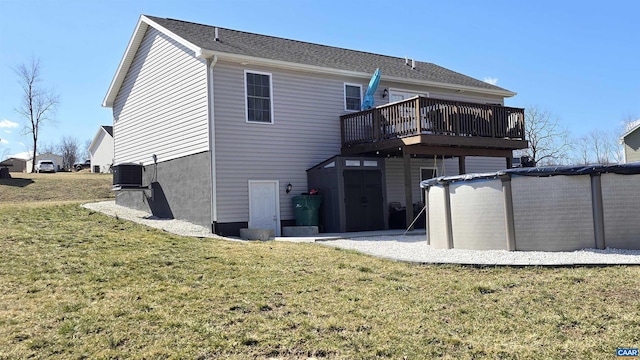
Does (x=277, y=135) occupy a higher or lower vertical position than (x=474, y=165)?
higher

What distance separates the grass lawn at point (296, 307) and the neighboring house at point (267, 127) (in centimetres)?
555

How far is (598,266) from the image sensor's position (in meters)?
7.66

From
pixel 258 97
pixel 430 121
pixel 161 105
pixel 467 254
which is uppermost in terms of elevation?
pixel 161 105

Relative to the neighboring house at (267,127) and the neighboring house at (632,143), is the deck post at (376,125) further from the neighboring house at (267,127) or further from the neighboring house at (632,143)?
the neighboring house at (632,143)

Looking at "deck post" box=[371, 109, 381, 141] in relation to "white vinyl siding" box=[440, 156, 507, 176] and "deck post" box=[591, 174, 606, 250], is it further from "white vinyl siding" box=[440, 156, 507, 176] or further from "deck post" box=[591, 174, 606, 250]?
"deck post" box=[591, 174, 606, 250]

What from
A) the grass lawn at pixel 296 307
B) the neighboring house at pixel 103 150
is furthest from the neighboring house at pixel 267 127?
the neighboring house at pixel 103 150

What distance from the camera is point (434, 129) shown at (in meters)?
14.7

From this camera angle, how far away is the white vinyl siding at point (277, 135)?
46.8 ft

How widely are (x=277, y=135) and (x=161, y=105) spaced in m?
4.35

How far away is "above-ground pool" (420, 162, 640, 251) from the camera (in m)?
9.05

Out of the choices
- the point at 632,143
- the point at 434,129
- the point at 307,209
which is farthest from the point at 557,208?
the point at 632,143

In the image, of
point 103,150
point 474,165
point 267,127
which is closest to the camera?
point 267,127

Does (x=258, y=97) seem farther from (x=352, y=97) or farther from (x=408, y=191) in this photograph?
(x=408, y=191)

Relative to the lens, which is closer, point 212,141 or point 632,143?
point 212,141
